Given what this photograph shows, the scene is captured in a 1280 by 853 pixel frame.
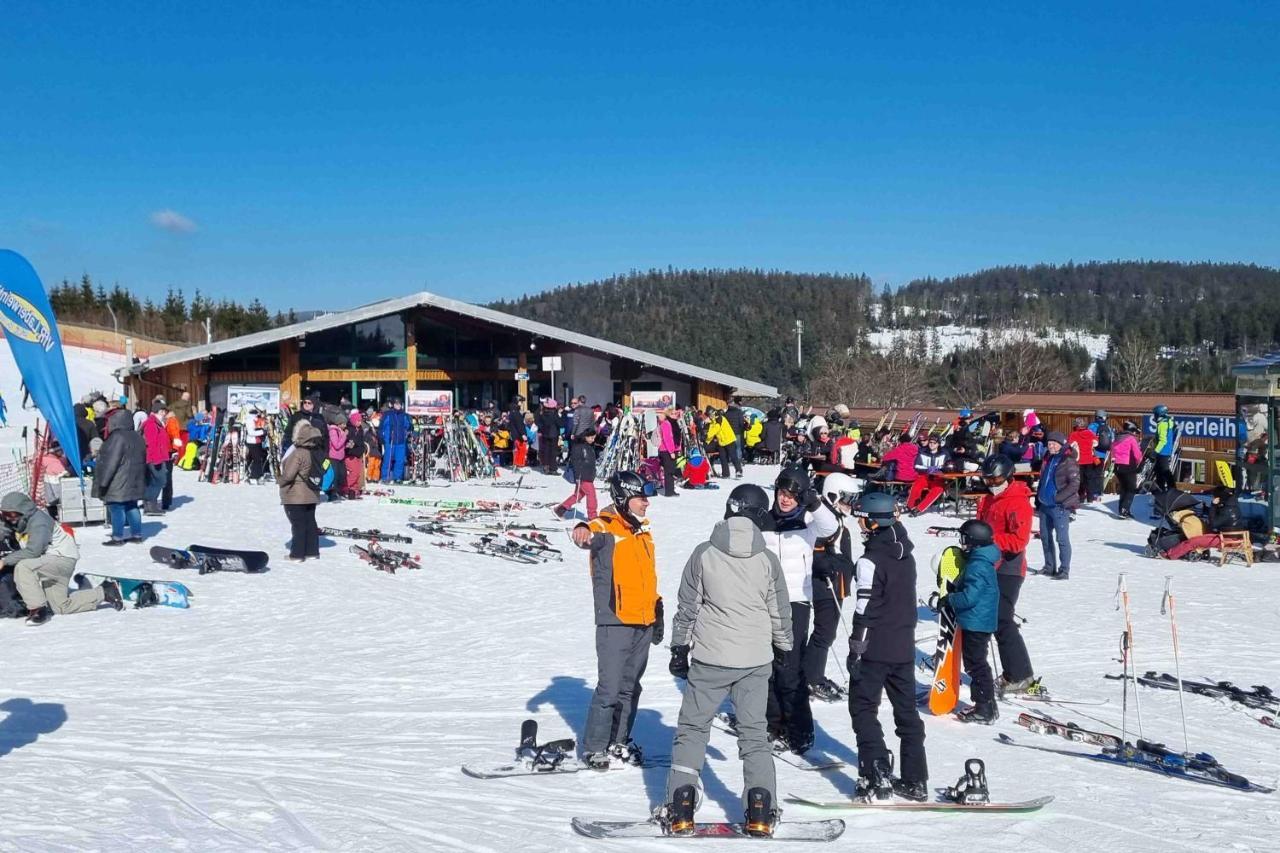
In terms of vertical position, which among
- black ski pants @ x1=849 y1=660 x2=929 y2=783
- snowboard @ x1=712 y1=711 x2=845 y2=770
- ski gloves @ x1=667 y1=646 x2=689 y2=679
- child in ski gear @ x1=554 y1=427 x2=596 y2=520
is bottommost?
snowboard @ x1=712 y1=711 x2=845 y2=770

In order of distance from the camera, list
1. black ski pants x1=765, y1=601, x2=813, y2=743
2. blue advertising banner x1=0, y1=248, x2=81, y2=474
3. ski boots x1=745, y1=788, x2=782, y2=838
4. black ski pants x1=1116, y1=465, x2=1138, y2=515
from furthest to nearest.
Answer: black ski pants x1=1116, y1=465, x2=1138, y2=515, blue advertising banner x1=0, y1=248, x2=81, y2=474, black ski pants x1=765, y1=601, x2=813, y2=743, ski boots x1=745, y1=788, x2=782, y2=838

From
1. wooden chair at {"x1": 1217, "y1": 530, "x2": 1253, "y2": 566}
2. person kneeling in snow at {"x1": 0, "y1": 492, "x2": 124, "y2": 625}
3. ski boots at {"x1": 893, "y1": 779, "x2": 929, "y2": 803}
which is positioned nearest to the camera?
ski boots at {"x1": 893, "y1": 779, "x2": 929, "y2": 803}

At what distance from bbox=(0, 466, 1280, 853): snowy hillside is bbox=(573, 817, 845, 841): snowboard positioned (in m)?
0.07

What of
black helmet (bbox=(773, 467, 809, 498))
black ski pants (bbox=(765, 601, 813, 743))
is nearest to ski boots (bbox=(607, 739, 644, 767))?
black ski pants (bbox=(765, 601, 813, 743))

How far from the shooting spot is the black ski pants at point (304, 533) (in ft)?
39.8

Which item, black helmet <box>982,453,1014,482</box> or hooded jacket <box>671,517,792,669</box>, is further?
black helmet <box>982,453,1014,482</box>

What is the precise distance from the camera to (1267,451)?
14.3 metres

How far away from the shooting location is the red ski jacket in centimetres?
758

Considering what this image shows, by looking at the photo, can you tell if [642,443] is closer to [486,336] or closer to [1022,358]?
[486,336]

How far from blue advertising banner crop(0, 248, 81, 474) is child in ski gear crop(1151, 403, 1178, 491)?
15.1m

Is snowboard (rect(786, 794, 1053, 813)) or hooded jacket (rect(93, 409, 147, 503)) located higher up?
hooded jacket (rect(93, 409, 147, 503))

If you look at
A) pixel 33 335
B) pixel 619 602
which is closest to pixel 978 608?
pixel 619 602

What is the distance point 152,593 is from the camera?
32.3 feet

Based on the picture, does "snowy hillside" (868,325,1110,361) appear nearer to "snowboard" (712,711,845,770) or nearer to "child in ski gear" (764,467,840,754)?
"child in ski gear" (764,467,840,754)
